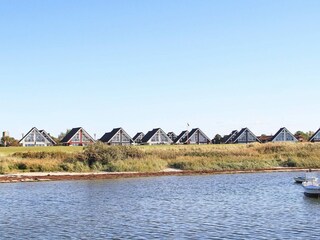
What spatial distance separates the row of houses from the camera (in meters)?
108

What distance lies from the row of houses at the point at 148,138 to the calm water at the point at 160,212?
68.2 metres

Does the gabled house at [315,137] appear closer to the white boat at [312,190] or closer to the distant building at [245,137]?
the distant building at [245,137]

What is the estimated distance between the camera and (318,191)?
103 feet

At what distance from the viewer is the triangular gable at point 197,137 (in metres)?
118

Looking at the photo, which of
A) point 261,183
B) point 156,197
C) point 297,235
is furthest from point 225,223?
point 261,183

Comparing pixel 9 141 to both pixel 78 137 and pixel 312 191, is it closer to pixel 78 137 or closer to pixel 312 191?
pixel 78 137

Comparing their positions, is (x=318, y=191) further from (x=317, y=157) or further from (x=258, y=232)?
(x=317, y=157)

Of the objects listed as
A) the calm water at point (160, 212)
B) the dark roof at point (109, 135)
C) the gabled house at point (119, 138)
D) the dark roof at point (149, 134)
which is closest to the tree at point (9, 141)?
the dark roof at point (109, 135)

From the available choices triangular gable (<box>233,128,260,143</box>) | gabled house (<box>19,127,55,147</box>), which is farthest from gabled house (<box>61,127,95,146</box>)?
triangular gable (<box>233,128,260,143</box>)

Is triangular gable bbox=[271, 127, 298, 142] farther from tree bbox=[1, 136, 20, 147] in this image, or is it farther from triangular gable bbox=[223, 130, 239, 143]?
tree bbox=[1, 136, 20, 147]

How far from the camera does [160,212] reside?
84.8 ft

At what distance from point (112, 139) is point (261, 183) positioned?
70.1 metres

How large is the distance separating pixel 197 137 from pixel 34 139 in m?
37.0

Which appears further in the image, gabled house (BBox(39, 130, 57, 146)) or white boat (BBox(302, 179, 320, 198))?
gabled house (BBox(39, 130, 57, 146))
